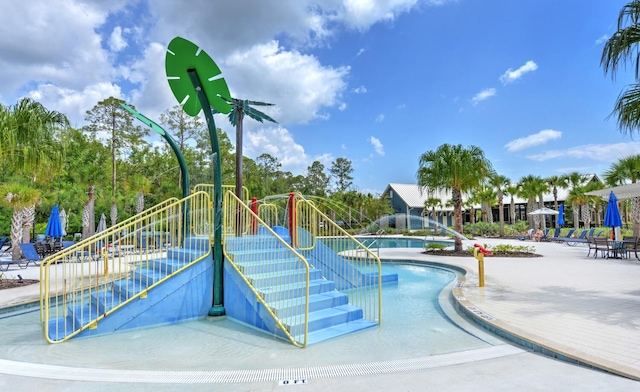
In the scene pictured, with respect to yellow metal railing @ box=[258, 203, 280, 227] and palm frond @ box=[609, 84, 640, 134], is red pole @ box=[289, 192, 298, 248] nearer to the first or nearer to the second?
yellow metal railing @ box=[258, 203, 280, 227]

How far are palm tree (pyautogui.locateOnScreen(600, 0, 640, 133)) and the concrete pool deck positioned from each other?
125 inches

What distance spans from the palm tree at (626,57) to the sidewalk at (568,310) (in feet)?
10.4

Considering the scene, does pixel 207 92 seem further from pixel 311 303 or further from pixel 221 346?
pixel 221 346

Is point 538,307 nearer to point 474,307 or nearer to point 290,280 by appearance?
point 474,307

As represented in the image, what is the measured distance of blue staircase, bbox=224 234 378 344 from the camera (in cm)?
500

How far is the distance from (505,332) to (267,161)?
37694 mm

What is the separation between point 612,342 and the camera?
403 cm

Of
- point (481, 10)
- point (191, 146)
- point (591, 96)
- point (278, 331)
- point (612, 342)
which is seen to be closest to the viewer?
point (612, 342)

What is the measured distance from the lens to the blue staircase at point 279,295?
197 inches

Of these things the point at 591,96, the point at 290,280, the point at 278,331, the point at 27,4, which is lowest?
the point at 278,331

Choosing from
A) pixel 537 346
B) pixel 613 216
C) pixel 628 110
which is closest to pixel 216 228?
pixel 537 346

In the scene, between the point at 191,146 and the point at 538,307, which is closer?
the point at 538,307

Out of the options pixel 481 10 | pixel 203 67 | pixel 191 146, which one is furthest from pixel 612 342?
pixel 191 146

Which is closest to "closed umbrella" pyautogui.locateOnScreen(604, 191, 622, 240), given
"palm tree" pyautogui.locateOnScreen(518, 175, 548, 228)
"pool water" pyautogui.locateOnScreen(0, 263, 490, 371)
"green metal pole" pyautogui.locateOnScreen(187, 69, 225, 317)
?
"pool water" pyautogui.locateOnScreen(0, 263, 490, 371)
